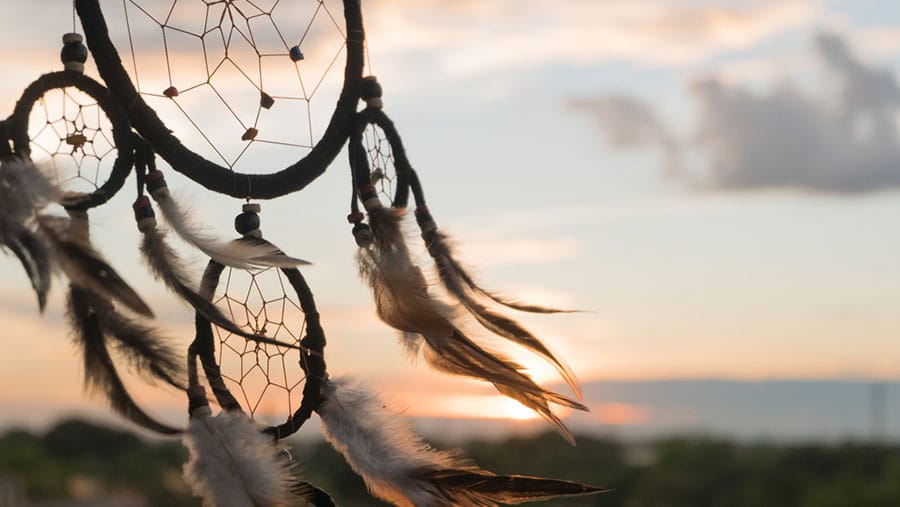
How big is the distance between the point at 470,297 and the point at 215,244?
28 centimetres

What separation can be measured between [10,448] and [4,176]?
451 cm

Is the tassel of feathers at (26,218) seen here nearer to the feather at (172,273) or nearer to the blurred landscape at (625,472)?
the feather at (172,273)

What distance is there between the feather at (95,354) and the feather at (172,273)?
2.5 inches

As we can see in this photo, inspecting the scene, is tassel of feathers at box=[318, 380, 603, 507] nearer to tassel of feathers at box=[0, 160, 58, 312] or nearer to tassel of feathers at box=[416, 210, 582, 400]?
tassel of feathers at box=[416, 210, 582, 400]

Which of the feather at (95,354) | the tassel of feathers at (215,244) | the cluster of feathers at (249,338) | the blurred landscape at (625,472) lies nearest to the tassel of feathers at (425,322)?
the cluster of feathers at (249,338)

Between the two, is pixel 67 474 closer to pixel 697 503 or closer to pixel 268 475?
pixel 697 503

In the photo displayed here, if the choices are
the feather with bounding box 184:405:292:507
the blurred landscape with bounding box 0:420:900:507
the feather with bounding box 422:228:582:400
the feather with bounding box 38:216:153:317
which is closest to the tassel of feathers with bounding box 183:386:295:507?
the feather with bounding box 184:405:292:507

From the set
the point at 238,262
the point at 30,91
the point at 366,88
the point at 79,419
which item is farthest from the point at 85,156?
the point at 79,419

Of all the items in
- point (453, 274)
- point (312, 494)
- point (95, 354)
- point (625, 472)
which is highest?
point (453, 274)

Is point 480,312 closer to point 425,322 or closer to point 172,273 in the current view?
point 425,322

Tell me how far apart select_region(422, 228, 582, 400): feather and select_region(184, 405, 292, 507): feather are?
28 cm

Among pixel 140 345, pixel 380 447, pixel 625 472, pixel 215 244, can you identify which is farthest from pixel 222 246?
pixel 625 472

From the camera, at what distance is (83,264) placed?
2.78ft

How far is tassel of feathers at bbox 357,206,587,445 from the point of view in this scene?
100cm
